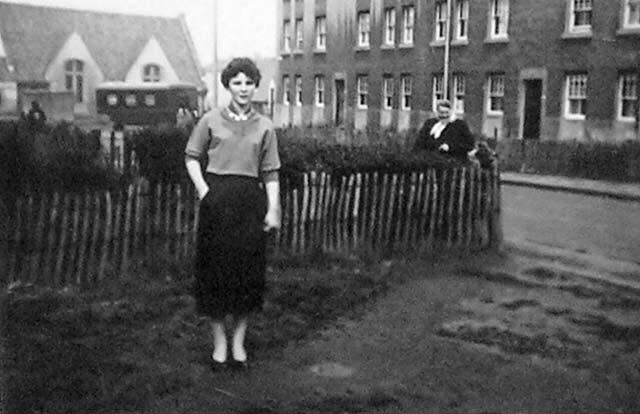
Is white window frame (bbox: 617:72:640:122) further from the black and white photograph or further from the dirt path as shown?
the dirt path

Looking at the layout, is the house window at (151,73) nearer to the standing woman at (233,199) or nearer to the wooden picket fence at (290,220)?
the standing woman at (233,199)

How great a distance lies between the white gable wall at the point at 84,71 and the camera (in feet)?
12.0

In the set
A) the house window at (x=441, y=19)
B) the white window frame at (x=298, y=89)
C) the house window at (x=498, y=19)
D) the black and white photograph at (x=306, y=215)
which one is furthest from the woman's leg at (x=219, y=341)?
the house window at (x=498, y=19)

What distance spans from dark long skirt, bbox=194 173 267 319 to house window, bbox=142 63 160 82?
2.11 feet

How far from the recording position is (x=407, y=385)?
4.11m

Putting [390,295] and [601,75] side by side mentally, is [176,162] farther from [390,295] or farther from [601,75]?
[601,75]

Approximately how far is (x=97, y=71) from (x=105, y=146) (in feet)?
3.22

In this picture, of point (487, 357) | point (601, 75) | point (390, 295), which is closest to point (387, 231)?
point (390, 295)

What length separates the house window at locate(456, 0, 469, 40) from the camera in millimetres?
4951

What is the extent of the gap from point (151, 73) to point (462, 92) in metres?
2.55

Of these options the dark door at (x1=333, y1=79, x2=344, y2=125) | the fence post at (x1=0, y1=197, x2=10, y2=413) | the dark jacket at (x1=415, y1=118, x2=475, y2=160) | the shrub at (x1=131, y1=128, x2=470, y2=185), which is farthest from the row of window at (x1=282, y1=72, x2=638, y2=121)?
the fence post at (x1=0, y1=197, x2=10, y2=413)

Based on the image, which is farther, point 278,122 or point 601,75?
point 601,75

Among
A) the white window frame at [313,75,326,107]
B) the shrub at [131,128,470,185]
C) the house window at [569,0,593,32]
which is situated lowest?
the shrub at [131,128,470,185]

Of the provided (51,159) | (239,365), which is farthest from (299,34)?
(239,365)
